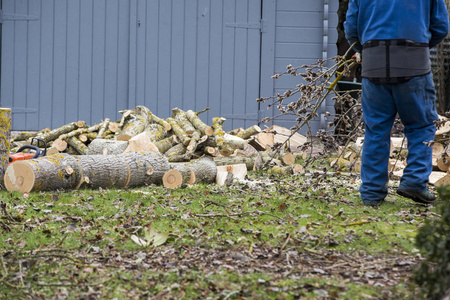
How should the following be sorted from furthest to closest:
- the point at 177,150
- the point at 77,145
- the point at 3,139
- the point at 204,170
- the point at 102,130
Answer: the point at 102,130
the point at 77,145
the point at 177,150
the point at 204,170
the point at 3,139

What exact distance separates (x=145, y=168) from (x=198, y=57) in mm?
4649

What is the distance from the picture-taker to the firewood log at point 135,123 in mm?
8135

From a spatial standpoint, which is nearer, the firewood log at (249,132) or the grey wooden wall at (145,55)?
the firewood log at (249,132)

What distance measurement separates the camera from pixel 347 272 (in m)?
3.32

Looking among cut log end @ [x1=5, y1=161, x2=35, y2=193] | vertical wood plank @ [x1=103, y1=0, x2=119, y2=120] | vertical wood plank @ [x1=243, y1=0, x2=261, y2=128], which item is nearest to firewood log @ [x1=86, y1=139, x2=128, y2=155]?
cut log end @ [x1=5, y1=161, x2=35, y2=193]

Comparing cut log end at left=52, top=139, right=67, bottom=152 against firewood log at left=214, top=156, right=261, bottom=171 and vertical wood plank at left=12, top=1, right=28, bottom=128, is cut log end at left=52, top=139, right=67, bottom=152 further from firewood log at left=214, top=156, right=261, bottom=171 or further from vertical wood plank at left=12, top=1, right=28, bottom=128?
vertical wood plank at left=12, top=1, right=28, bottom=128

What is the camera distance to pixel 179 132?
8211mm

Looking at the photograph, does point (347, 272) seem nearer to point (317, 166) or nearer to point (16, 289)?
point (16, 289)

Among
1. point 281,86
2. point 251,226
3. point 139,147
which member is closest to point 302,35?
point 281,86

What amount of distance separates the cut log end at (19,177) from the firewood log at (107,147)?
198 cm

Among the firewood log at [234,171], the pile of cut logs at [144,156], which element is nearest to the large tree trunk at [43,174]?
the pile of cut logs at [144,156]

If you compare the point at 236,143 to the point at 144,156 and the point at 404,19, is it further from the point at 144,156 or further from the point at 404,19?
the point at 404,19

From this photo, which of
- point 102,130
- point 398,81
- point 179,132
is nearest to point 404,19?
point 398,81

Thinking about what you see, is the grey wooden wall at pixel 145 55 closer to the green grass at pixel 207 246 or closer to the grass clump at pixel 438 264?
the green grass at pixel 207 246
